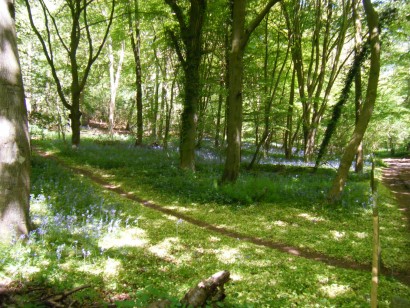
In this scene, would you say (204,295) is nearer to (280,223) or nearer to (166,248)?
(166,248)

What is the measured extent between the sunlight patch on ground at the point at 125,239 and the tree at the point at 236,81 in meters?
5.19

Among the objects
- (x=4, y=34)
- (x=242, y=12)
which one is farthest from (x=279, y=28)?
(x=4, y=34)

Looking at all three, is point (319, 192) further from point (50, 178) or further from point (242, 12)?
point (50, 178)

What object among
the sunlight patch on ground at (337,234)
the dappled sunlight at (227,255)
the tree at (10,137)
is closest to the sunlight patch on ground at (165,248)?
the dappled sunlight at (227,255)

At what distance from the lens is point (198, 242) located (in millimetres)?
6453

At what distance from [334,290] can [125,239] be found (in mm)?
3989

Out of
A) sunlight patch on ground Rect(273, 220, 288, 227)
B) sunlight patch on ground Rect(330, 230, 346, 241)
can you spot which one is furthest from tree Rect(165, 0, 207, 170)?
sunlight patch on ground Rect(330, 230, 346, 241)

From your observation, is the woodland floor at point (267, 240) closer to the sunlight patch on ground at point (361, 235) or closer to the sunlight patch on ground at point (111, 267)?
the sunlight patch on ground at point (111, 267)

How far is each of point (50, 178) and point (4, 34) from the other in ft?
18.6

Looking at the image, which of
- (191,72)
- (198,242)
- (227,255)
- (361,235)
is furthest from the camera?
(191,72)

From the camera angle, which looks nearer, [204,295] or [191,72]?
[204,295]

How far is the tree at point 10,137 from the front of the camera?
436 cm

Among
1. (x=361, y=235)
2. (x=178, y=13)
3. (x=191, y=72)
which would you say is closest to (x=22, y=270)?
(x=361, y=235)

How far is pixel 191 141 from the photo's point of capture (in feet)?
43.6
